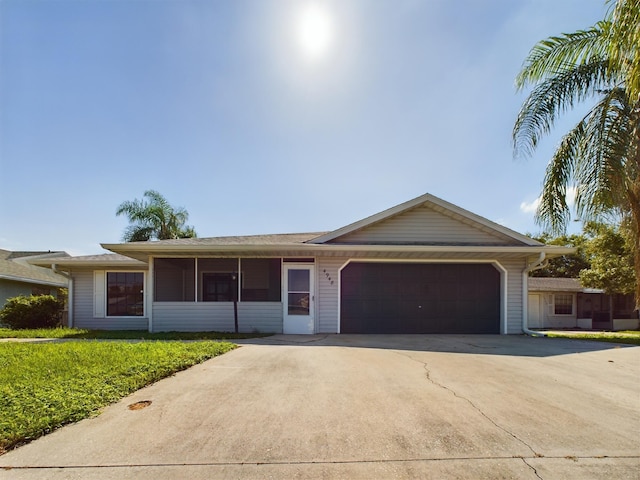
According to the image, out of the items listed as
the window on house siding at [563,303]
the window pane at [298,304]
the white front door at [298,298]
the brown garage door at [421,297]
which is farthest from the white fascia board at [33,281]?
the window on house siding at [563,303]

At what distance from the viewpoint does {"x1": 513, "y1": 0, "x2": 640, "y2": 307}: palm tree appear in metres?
8.59

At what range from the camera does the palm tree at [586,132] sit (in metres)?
8.59

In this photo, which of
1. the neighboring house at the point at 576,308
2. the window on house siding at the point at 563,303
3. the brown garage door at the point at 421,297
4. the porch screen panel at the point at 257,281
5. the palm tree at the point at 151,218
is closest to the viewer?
the brown garage door at the point at 421,297

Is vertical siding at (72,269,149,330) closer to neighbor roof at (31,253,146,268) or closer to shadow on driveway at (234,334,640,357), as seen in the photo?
neighbor roof at (31,253,146,268)

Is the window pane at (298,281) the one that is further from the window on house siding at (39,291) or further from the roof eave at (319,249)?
the window on house siding at (39,291)

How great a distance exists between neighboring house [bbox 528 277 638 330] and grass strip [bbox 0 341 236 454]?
20.3m

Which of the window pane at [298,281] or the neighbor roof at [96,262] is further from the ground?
the neighbor roof at [96,262]

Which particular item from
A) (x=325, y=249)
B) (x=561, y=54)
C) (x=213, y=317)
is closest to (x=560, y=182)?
(x=561, y=54)

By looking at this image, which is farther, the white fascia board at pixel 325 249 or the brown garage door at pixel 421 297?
the brown garage door at pixel 421 297

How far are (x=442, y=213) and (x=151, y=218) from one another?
20403 millimetres

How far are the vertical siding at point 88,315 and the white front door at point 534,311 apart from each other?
20376 mm

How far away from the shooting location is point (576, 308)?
22562 millimetres

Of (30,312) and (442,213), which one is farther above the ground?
(442,213)

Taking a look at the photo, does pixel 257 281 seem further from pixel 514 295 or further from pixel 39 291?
pixel 39 291
